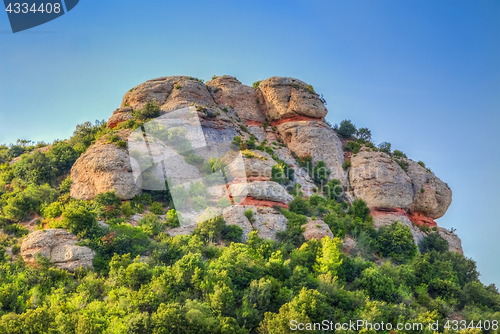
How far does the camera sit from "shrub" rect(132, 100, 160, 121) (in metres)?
41.9

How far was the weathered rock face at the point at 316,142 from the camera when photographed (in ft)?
144

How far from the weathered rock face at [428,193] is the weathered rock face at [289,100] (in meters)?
13.1

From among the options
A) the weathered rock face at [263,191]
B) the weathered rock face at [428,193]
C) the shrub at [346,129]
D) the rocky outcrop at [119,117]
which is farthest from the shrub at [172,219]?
the shrub at [346,129]

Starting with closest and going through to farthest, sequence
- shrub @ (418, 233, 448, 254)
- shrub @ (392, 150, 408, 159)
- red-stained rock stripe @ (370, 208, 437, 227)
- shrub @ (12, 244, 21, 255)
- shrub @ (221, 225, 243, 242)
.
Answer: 1. shrub @ (12, 244, 21, 255)
2. shrub @ (221, 225, 243, 242)
3. shrub @ (418, 233, 448, 254)
4. red-stained rock stripe @ (370, 208, 437, 227)
5. shrub @ (392, 150, 408, 159)

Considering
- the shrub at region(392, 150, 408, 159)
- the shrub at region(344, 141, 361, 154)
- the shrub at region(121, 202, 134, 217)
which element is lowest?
the shrub at region(121, 202, 134, 217)

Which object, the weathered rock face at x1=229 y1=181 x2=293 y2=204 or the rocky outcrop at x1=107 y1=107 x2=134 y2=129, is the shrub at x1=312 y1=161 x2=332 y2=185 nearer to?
the weathered rock face at x1=229 y1=181 x2=293 y2=204

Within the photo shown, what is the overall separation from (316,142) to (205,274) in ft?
82.1

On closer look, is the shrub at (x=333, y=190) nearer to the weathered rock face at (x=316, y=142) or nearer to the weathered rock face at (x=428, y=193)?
the weathered rock face at (x=316, y=142)

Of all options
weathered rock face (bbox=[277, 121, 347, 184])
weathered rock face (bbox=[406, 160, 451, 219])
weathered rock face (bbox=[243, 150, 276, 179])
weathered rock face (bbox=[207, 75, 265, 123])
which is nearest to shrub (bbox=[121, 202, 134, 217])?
weathered rock face (bbox=[243, 150, 276, 179])

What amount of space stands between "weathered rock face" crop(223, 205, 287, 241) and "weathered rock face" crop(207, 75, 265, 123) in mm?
19129

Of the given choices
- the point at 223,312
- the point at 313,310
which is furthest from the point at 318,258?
the point at 223,312

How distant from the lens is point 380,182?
4075 cm

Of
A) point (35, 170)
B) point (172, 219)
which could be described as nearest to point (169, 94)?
point (35, 170)

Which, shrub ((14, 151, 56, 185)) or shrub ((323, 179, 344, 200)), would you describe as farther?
shrub ((323, 179, 344, 200))
